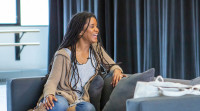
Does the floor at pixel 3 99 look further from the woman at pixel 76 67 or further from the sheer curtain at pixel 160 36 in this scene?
the woman at pixel 76 67

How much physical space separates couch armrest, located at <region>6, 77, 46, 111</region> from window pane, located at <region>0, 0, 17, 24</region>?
13.1 feet

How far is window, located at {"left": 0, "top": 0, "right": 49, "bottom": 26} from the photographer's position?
5805 millimetres

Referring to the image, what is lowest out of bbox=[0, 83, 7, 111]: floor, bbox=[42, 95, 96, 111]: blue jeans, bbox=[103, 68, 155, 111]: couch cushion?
bbox=[0, 83, 7, 111]: floor

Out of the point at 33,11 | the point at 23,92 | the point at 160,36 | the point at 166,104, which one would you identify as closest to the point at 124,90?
the point at 166,104

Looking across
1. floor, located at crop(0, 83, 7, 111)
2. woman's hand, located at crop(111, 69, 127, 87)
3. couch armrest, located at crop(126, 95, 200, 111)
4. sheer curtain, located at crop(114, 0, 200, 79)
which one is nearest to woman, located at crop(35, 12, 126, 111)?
woman's hand, located at crop(111, 69, 127, 87)

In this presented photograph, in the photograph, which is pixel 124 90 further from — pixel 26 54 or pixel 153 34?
pixel 26 54

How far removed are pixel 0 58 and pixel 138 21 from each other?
9.87ft

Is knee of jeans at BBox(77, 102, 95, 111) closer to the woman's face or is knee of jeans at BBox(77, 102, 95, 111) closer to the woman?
the woman

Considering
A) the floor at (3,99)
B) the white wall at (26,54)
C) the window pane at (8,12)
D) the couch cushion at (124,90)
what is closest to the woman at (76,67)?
the couch cushion at (124,90)

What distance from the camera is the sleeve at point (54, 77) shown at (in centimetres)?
188

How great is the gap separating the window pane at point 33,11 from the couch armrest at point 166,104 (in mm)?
4826

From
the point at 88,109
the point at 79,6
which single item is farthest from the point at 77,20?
the point at 79,6

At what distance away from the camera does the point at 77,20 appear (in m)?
2.12

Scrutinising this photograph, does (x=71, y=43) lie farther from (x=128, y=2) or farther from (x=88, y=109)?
(x=128, y=2)
